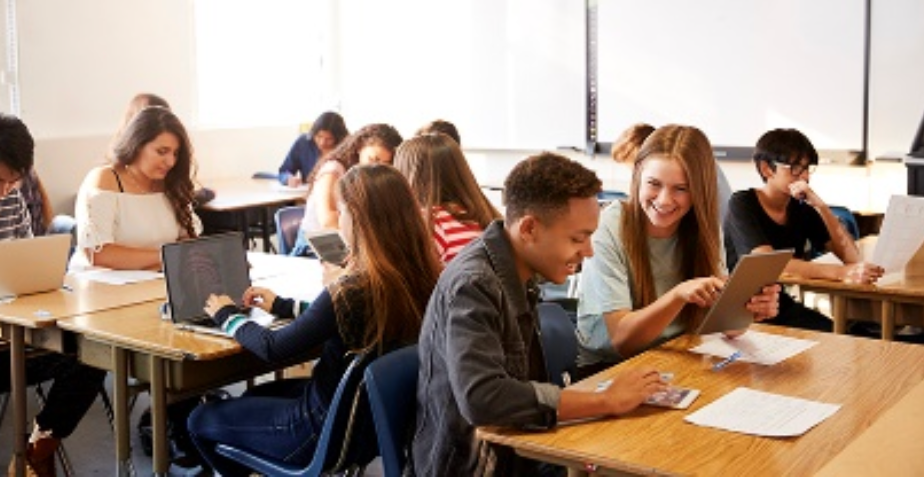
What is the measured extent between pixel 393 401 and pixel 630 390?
1.84ft

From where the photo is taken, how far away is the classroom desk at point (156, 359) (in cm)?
329

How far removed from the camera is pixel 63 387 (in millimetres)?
4008

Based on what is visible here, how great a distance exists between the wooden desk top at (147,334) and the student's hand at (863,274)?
212 centimetres

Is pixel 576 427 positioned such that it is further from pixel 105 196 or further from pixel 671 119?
pixel 671 119

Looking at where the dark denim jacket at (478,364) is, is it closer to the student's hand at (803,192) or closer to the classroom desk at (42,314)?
the classroom desk at (42,314)

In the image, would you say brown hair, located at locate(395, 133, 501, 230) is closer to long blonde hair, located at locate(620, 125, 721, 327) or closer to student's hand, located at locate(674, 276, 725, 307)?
long blonde hair, located at locate(620, 125, 721, 327)

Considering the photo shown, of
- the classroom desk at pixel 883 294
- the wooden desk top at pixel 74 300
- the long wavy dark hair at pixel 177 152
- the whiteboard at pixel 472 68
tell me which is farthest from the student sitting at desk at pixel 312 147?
the classroom desk at pixel 883 294

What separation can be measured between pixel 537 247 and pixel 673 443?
533mm

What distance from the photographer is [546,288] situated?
15.0 feet

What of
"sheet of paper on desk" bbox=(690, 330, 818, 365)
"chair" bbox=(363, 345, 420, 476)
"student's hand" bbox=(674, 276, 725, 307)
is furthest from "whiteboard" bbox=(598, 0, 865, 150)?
"chair" bbox=(363, 345, 420, 476)

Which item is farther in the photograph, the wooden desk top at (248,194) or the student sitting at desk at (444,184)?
the wooden desk top at (248,194)

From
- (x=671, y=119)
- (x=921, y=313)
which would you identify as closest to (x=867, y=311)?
(x=921, y=313)

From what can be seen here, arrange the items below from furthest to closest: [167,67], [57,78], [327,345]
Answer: [167,67] < [57,78] < [327,345]

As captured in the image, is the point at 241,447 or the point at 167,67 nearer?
the point at 241,447
